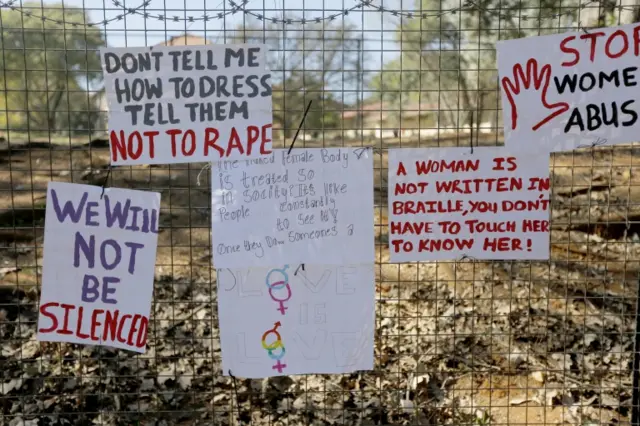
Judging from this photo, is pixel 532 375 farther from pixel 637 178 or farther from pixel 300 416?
pixel 637 178

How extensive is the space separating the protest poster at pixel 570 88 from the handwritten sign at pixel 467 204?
137 mm

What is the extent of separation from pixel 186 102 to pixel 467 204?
1.36 m

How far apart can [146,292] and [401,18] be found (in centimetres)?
173

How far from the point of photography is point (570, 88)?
9.51 feet

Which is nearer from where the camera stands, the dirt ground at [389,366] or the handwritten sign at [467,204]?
the handwritten sign at [467,204]

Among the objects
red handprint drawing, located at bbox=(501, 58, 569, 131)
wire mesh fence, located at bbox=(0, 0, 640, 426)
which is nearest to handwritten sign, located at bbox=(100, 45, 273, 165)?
wire mesh fence, located at bbox=(0, 0, 640, 426)

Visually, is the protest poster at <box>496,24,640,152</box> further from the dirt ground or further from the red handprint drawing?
the dirt ground

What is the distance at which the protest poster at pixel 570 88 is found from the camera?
2863 millimetres

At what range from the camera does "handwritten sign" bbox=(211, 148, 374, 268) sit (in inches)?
114

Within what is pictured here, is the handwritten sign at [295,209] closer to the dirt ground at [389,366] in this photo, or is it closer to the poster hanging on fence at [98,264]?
the dirt ground at [389,366]

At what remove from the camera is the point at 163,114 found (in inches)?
112

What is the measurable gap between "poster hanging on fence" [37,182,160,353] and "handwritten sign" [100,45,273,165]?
0.24m

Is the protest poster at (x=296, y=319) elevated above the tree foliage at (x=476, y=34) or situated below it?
below

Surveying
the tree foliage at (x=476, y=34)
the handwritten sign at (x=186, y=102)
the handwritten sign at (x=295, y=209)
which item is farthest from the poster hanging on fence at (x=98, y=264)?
the tree foliage at (x=476, y=34)
